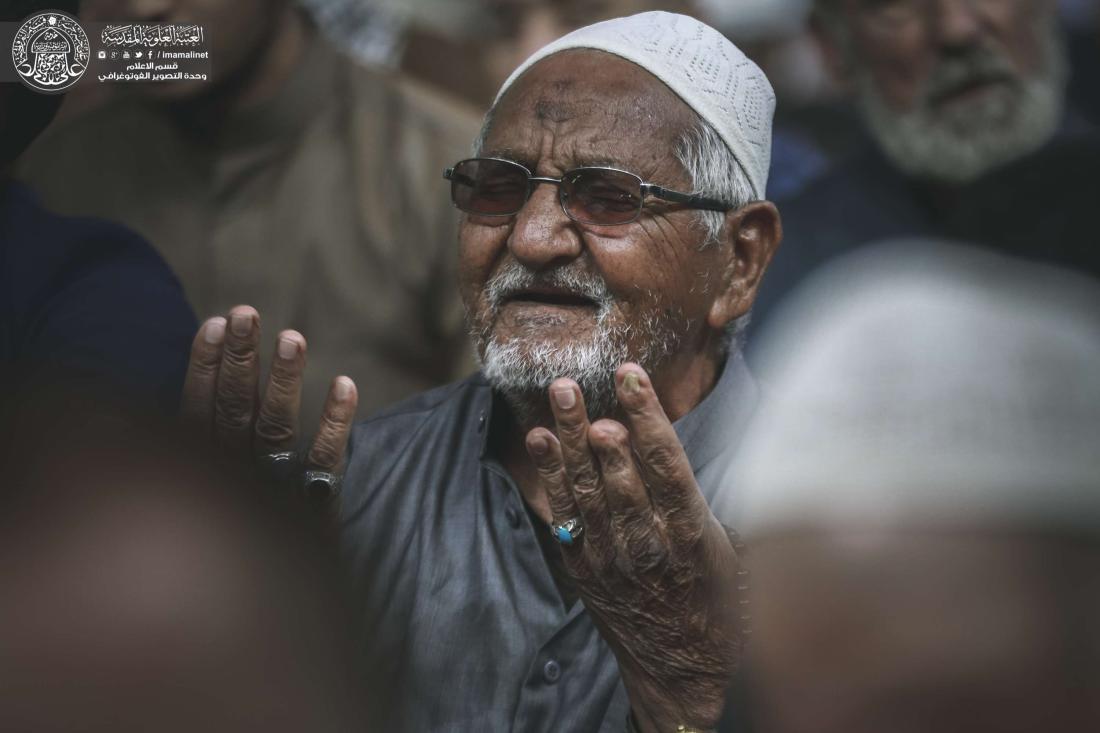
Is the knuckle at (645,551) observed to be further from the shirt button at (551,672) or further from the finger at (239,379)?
the finger at (239,379)

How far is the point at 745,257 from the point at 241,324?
3.93 ft

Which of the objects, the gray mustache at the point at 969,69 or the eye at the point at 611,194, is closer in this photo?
the eye at the point at 611,194

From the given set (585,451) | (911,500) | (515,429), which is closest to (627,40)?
(515,429)

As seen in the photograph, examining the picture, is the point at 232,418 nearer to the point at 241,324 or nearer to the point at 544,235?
the point at 241,324

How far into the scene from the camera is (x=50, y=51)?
3.20 meters

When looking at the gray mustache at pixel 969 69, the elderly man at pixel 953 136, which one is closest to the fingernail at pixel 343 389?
the elderly man at pixel 953 136

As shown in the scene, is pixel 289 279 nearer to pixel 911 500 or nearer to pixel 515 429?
pixel 515 429

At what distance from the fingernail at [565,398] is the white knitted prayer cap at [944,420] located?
1040mm

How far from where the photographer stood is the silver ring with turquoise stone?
91.7 inches

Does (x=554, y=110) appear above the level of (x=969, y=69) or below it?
below

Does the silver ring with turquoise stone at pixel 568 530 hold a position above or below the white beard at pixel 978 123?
below

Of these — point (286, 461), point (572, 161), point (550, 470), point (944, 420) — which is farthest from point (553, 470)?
point (944, 420)

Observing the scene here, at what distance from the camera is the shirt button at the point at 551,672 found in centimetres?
262

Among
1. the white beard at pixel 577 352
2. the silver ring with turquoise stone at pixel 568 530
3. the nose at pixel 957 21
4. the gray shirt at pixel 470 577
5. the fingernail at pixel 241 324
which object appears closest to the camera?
the silver ring with turquoise stone at pixel 568 530
